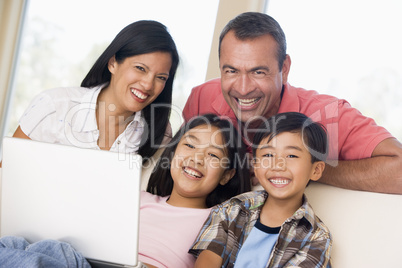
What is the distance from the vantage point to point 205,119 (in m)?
1.94

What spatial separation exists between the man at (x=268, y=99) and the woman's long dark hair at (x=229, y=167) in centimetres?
14

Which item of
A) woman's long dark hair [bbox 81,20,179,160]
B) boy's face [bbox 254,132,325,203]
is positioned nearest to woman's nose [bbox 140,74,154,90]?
woman's long dark hair [bbox 81,20,179,160]

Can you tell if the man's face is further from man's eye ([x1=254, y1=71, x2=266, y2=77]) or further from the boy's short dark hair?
A: the boy's short dark hair

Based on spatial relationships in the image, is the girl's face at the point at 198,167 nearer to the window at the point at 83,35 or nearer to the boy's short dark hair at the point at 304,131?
the boy's short dark hair at the point at 304,131

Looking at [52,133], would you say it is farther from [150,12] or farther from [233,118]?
[150,12]

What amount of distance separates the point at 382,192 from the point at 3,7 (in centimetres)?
335

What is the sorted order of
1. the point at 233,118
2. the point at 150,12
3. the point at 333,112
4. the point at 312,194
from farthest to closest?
1. the point at 150,12
2. the point at 233,118
3. the point at 333,112
4. the point at 312,194

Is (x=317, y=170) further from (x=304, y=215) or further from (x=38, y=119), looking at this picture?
(x=38, y=119)

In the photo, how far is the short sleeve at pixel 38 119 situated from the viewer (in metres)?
2.13

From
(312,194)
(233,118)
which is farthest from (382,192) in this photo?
(233,118)

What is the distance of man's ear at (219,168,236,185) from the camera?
1876 millimetres

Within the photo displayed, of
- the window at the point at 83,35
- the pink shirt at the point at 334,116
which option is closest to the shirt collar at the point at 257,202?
the pink shirt at the point at 334,116

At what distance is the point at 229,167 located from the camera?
186 centimetres

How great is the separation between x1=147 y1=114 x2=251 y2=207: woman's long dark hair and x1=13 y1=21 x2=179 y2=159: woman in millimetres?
149
